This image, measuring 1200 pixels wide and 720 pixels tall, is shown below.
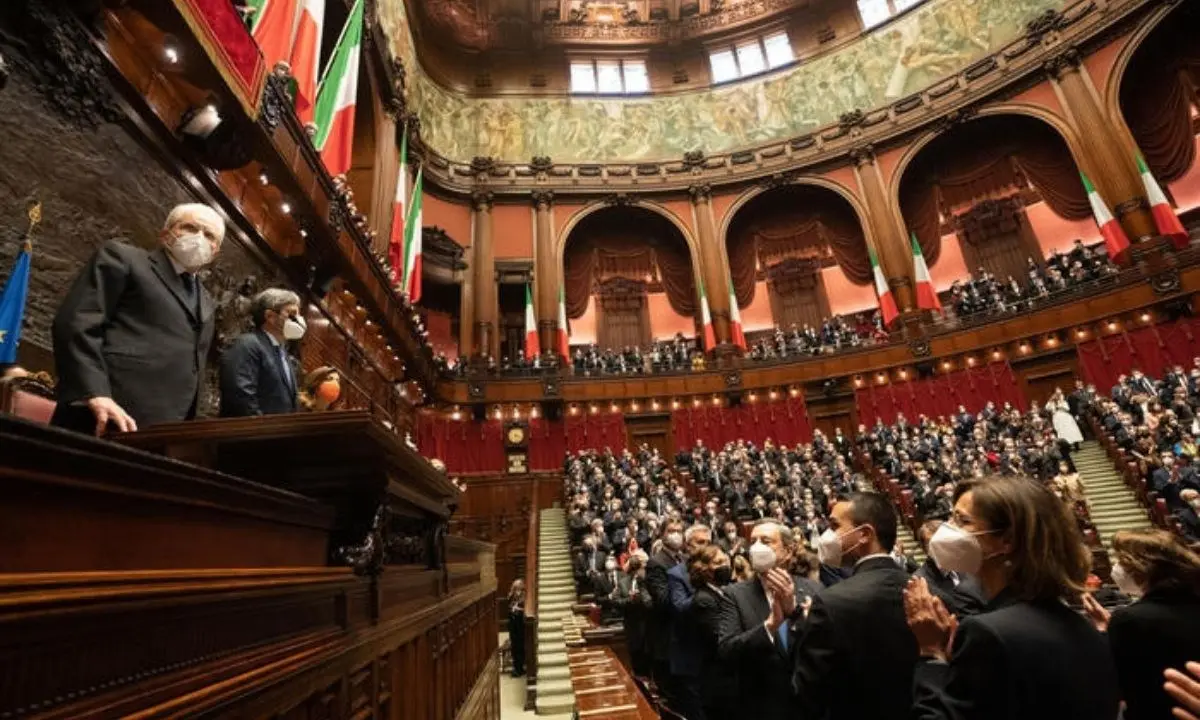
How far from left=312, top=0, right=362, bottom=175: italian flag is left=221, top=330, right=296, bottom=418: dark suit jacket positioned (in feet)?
18.8

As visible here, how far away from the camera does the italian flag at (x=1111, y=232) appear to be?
39.5 feet

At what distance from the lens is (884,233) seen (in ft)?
51.9

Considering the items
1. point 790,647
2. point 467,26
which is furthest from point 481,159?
point 790,647

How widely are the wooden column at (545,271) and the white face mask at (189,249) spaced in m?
13.7

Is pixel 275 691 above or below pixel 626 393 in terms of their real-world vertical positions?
below

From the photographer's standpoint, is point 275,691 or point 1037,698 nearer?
point 275,691

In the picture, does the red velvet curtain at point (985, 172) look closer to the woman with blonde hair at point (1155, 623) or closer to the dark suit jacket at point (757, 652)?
the woman with blonde hair at point (1155, 623)

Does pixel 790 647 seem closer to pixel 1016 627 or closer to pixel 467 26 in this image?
pixel 1016 627

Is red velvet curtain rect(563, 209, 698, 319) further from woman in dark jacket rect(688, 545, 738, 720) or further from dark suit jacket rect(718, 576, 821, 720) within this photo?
dark suit jacket rect(718, 576, 821, 720)

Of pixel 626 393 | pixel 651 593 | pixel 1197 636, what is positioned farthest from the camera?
pixel 626 393

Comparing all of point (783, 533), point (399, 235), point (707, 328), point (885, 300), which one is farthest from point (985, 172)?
point (783, 533)

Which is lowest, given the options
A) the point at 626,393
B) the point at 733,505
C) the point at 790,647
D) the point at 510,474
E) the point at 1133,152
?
the point at 790,647

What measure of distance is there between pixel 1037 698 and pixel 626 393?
1398 cm

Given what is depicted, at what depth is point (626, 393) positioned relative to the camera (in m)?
15.1
